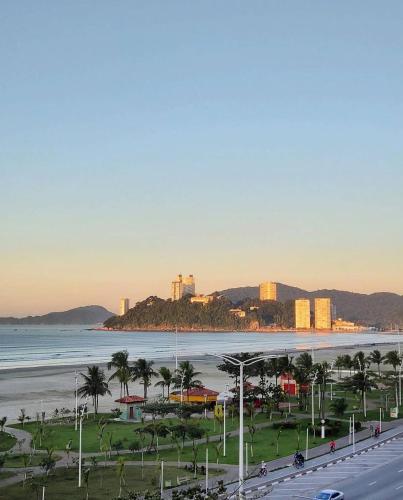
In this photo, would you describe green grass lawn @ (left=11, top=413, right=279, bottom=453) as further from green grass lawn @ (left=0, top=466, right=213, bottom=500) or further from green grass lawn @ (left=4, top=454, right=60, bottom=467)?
green grass lawn @ (left=0, top=466, right=213, bottom=500)

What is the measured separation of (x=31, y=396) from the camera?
365 feet

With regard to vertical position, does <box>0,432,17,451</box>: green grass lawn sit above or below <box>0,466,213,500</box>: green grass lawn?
below

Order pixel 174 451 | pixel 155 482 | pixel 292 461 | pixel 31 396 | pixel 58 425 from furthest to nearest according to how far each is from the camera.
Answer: pixel 31 396 < pixel 58 425 < pixel 174 451 < pixel 292 461 < pixel 155 482

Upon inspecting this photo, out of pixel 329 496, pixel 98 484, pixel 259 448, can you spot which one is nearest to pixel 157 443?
pixel 259 448

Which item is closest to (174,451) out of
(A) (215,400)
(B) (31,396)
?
(A) (215,400)

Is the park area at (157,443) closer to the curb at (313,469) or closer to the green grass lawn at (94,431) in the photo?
the green grass lawn at (94,431)

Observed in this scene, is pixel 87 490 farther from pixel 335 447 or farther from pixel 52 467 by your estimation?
pixel 335 447

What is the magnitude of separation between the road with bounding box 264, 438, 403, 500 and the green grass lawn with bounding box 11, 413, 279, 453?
19.0 m

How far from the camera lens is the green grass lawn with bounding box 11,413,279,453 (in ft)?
209

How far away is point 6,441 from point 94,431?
9.77 metres

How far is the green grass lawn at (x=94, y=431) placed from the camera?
6374 centimetres

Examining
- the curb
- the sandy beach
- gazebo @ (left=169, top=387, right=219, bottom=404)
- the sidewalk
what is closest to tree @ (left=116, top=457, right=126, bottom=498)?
the sidewalk

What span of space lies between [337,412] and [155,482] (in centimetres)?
3481

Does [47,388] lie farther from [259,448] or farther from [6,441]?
[259,448]
